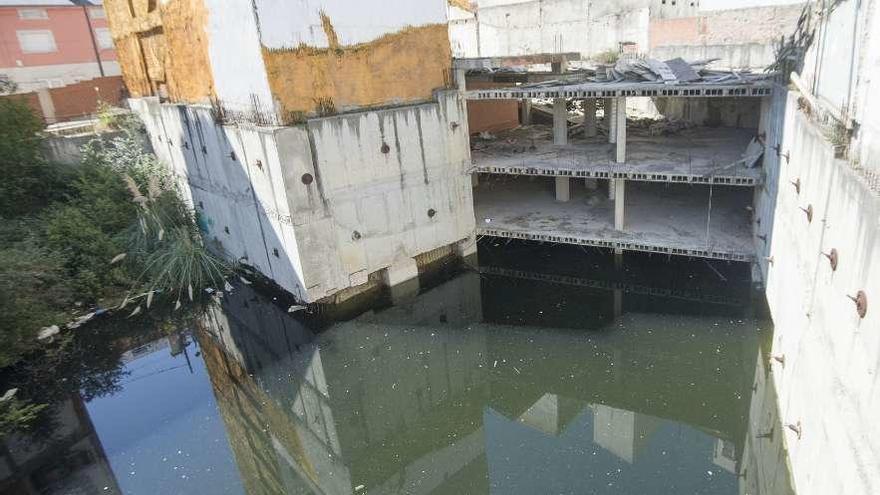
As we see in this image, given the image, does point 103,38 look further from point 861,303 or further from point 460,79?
point 861,303

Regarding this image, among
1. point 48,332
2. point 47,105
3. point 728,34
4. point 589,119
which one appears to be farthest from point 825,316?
point 47,105

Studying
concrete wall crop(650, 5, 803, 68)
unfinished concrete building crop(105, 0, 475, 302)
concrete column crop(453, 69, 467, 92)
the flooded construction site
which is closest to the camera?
the flooded construction site

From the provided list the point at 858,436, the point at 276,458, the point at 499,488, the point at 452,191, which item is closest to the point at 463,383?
the point at 499,488

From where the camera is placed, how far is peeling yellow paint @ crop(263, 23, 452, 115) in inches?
440

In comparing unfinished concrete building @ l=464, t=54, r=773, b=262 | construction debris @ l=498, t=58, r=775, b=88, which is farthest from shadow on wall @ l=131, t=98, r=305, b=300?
Answer: construction debris @ l=498, t=58, r=775, b=88

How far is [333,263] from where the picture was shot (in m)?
12.6

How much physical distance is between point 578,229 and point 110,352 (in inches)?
459

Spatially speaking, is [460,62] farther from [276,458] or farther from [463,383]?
[276,458]

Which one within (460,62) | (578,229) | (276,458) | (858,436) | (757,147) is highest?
(460,62)

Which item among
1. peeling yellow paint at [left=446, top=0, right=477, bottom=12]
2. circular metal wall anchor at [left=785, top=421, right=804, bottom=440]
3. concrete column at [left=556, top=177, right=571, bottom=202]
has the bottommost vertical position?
circular metal wall anchor at [left=785, top=421, right=804, bottom=440]

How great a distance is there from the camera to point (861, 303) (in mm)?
4758

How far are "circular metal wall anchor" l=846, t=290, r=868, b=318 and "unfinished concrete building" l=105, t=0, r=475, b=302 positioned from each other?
31.7ft

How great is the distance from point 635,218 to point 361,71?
7.79 metres

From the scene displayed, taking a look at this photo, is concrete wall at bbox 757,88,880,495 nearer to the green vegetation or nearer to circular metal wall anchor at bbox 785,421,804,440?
circular metal wall anchor at bbox 785,421,804,440
